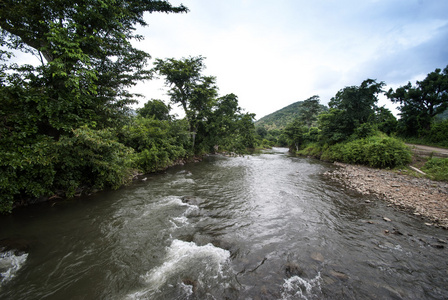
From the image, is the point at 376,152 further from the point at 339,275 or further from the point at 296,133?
the point at 296,133

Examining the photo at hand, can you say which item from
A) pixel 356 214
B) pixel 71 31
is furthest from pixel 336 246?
pixel 71 31

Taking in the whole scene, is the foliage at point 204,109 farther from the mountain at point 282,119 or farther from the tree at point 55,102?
the mountain at point 282,119

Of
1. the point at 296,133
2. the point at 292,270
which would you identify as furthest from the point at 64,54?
the point at 296,133

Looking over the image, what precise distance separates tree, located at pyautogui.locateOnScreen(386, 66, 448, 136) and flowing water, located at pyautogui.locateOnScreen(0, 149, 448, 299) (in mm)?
25967

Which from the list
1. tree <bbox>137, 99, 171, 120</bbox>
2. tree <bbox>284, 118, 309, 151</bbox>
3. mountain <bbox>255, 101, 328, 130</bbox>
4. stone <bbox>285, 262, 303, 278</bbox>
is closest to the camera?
stone <bbox>285, 262, 303, 278</bbox>

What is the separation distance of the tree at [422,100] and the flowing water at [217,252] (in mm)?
25967

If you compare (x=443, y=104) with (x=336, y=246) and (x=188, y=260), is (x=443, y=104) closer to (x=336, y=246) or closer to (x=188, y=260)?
(x=336, y=246)

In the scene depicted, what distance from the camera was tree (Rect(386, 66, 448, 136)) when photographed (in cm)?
2143

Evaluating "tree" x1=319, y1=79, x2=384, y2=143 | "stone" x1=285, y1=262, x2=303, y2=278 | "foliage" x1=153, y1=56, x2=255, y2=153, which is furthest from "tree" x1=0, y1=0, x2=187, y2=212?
"tree" x1=319, y1=79, x2=384, y2=143

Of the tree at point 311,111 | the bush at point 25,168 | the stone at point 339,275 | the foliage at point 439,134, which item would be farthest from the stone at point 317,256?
the tree at point 311,111

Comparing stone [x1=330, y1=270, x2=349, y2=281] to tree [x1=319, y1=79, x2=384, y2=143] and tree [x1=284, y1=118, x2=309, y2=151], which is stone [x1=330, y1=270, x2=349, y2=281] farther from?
tree [x1=284, y1=118, x2=309, y2=151]

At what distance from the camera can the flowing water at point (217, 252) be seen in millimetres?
3543

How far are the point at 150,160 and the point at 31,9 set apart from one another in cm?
1014

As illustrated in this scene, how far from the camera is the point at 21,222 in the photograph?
5.71 metres
